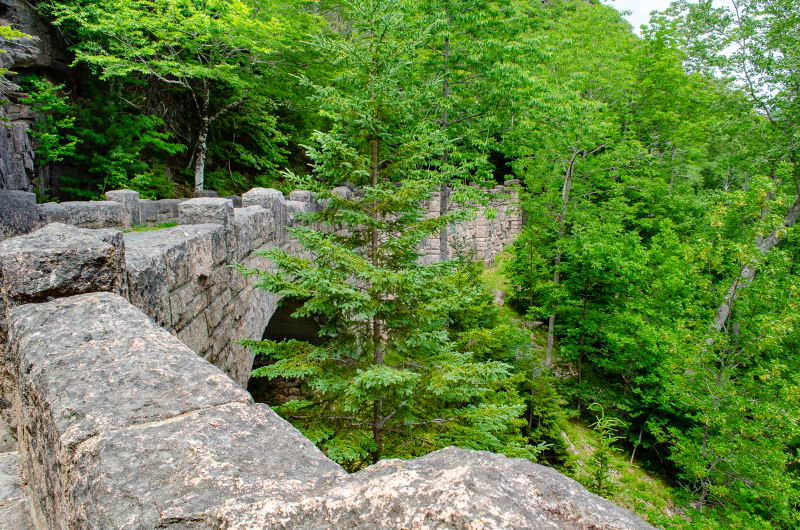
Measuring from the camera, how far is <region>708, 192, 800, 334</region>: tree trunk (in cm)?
1074

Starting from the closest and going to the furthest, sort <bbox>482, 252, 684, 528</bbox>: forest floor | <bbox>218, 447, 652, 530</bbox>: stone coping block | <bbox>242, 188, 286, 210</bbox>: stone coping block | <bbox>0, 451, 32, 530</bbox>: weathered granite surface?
<bbox>218, 447, 652, 530</bbox>: stone coping block → <bbox>0, 451, 32, 530</bbox>: weathered granite surface → <bbox>242, 188, 286, 210</bbox>: stone coping block → <bbox>482, 252, 684, 528</bbox>: forest floor

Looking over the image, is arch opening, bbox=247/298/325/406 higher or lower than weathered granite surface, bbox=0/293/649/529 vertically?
lower

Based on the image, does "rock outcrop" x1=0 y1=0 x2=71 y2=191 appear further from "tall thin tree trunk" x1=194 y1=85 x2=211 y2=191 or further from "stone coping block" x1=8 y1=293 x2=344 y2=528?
"stone coping block" x1=8 y1=293 x2=344 y2=528

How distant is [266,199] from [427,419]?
375cm

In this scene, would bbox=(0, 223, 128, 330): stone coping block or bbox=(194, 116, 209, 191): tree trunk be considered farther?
bbox=(194, 116, 209, 191): tree trunk

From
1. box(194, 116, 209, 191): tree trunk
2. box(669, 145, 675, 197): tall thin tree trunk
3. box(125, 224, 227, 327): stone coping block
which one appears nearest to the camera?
box(125, 224, 227, 327): stone coping block

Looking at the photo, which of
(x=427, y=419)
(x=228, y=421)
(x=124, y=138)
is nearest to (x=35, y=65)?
(x=124, y=138)

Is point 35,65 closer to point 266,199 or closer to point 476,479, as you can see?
point 266,199

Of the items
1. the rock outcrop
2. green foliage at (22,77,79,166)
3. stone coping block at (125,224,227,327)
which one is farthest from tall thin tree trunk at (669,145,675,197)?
the rock outcrop

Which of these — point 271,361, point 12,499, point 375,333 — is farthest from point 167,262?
point 271,361

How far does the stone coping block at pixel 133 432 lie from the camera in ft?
3.75

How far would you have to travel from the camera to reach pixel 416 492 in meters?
1.05

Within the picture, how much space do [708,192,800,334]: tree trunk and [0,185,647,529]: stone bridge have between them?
11436 mm

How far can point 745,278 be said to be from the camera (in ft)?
34.3
